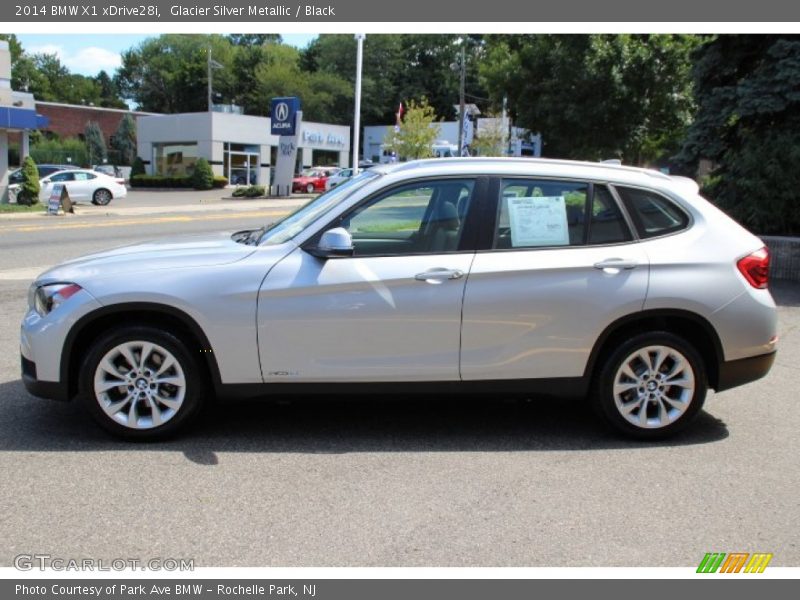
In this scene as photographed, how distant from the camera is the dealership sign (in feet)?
120

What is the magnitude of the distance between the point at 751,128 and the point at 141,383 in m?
11.9

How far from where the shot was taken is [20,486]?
4.18 metres

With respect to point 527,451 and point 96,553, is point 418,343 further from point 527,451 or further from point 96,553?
point 96,553

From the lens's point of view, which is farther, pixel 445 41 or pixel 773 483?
pixel 445 41

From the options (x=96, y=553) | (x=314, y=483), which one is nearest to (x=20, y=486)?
(x=96, y=553)

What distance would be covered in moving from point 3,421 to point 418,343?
9.47 feet

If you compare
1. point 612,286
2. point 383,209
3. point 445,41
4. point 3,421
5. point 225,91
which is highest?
point 445,41

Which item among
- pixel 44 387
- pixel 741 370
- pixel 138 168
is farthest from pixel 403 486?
pixel 138 168

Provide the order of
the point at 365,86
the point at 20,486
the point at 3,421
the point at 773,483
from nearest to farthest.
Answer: the point at 20,486
the point at 773,483
the point at 3,421
the point at 365,86

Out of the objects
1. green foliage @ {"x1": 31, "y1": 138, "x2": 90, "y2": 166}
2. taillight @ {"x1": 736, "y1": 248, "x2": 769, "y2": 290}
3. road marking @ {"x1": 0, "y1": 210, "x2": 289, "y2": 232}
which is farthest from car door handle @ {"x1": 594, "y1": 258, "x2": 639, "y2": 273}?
green foliage @ {"x1": 31, "y1": 138, "x2": 90, "y2": 166}

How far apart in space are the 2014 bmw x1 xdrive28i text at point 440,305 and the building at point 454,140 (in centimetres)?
2422

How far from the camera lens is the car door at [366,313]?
15.5 ft

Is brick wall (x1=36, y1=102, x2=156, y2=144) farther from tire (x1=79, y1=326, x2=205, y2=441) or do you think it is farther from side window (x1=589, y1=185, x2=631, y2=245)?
side window (x1=589, y1=185, x2=631, y2=245)

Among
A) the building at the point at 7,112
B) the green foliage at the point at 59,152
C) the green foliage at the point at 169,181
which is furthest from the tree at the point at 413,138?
the green foliage at the point at 59,152
